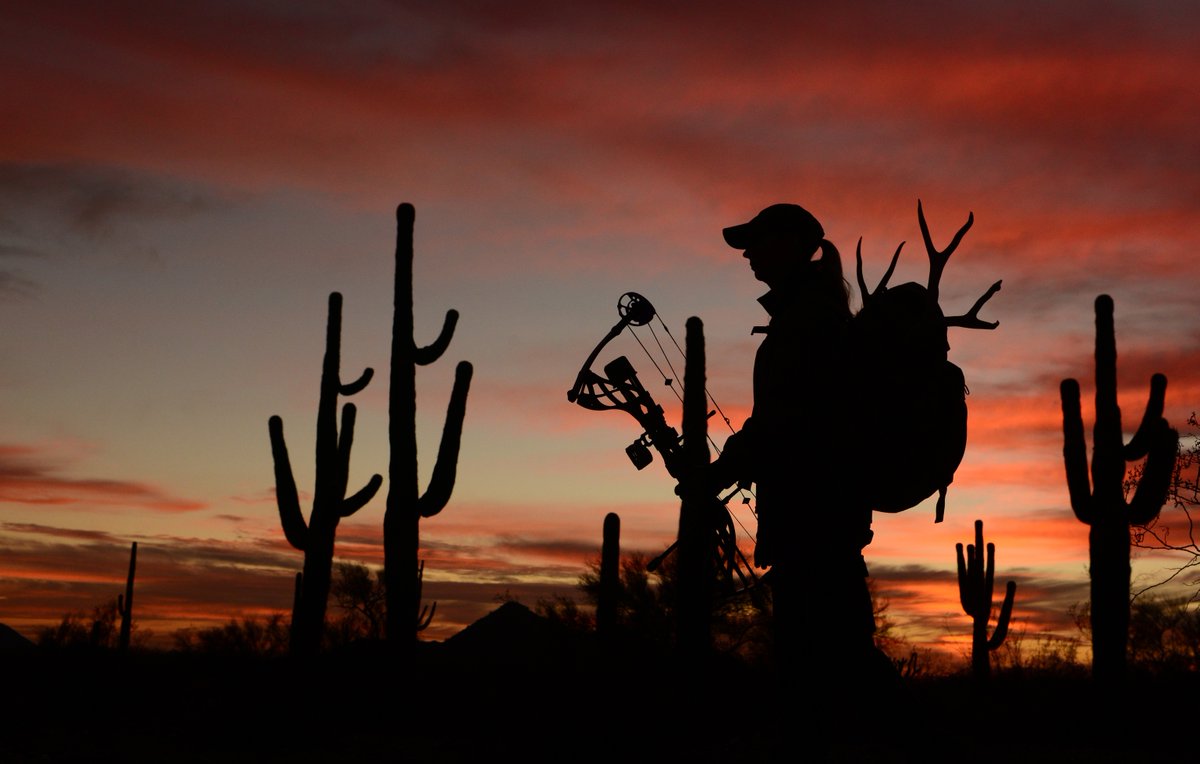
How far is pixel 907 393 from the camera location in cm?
513

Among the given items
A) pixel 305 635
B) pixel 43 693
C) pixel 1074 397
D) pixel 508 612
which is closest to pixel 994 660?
pixel 1074 397

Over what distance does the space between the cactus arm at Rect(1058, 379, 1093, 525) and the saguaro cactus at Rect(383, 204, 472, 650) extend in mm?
9118

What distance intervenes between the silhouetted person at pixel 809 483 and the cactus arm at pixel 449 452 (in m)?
11.5

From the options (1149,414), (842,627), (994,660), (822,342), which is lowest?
(994,660)

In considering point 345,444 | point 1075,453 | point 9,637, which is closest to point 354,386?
point 345,444

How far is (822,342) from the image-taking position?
5.25 m

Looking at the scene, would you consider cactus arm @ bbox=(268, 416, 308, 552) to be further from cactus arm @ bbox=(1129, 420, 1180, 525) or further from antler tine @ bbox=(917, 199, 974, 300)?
antler tine @ bbox=(917, 199, 974, 300)

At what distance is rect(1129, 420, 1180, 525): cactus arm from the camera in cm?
1731

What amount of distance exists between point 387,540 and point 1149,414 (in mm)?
11169

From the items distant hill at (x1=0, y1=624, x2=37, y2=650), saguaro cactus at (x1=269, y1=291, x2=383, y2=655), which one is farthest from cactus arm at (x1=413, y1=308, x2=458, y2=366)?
distant hill at (x1=0, y1=624, x2=37, y2=650)

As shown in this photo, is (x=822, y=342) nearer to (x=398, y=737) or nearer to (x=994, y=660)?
(x=398, y=737)

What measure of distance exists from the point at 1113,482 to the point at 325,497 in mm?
11733

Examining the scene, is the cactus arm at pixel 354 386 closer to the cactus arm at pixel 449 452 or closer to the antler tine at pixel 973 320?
the cactus arm at pixel 449 452

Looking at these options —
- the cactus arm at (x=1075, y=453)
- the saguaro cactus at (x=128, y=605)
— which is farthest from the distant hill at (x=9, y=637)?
the cactus arm at (x=1075, y=453)
